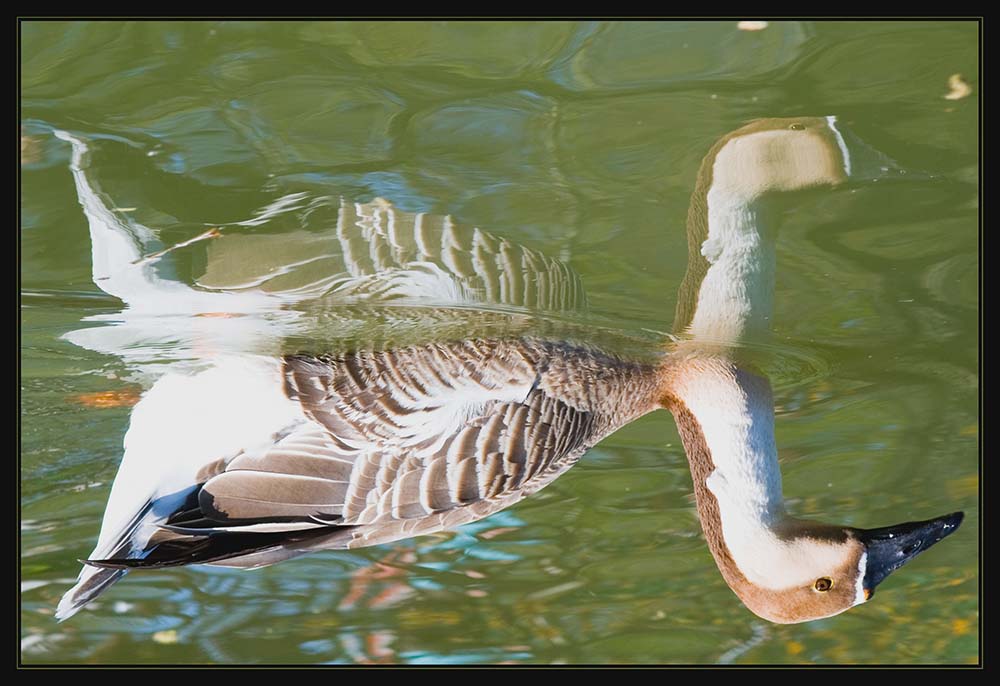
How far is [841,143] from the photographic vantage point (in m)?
3.51

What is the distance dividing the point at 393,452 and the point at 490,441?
0.38m

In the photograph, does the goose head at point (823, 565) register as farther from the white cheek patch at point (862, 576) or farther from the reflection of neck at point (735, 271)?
the reflection of neck at point (735, 271)

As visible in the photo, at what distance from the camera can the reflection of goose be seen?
374 cm

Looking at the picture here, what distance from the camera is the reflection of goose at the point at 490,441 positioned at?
Answer: 3.74 m

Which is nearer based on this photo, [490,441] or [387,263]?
[387,263]

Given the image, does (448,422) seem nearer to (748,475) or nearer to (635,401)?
(635,401)

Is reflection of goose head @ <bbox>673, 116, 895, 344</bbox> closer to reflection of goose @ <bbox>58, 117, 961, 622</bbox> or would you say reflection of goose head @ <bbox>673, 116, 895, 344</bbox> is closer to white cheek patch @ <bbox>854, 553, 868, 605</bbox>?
reflection of goose @ <bbox>58, 117, 961, 622</bbox>

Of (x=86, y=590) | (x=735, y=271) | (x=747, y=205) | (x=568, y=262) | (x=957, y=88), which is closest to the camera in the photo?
(x=957, y=88)

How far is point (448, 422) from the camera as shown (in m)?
4.02

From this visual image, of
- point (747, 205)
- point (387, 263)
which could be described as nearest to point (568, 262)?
point (387, 263)

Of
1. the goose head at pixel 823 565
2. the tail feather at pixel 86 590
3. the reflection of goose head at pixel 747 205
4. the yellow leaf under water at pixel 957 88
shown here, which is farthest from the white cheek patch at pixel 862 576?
the tail feather at pixel 86 590

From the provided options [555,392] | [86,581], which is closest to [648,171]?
[555,392]

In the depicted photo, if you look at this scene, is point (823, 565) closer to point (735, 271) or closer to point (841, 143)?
point (735, 271)

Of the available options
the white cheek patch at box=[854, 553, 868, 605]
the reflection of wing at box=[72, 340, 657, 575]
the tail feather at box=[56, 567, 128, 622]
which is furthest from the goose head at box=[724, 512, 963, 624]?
the tail feather at box=[56, 567, 128, 622]
